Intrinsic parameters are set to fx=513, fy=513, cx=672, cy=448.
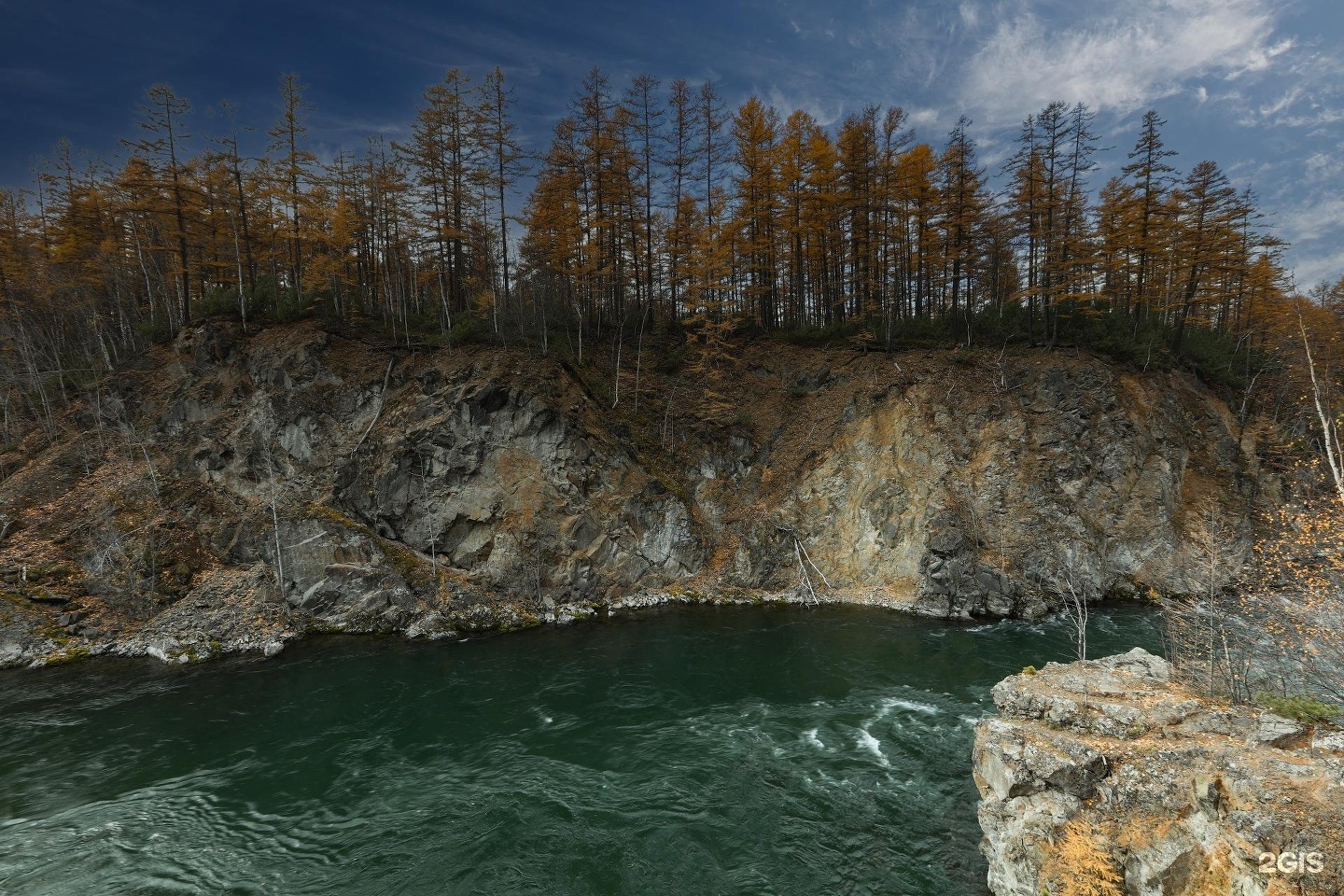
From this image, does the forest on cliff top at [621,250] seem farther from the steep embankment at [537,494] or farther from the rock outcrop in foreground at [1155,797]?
the rock outcrop in foreground at [1155,797]

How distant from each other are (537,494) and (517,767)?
49.6 feet

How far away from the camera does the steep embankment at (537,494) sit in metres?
22.8

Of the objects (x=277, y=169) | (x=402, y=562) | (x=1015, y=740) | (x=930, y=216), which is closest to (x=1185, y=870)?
(x=1015, y=740)

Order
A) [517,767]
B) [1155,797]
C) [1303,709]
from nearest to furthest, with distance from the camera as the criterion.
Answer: [1155,797], [1303,709], [517,767]

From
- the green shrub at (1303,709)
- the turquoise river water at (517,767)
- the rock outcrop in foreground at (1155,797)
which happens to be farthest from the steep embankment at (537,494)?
the rock outcrop in foreground at (1155,797)

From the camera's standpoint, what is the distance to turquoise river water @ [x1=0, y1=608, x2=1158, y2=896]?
10.3 m

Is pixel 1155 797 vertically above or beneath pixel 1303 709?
beneath

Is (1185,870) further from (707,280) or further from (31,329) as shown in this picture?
(31,329)

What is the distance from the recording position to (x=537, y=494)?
2720 centimetres

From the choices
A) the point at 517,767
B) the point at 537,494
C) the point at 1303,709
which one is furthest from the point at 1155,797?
the point at 537,494

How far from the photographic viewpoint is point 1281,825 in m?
6.58

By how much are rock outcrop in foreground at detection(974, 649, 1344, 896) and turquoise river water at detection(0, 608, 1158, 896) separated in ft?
6.31

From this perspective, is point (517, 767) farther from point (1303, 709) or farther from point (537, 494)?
point (1303, 709)

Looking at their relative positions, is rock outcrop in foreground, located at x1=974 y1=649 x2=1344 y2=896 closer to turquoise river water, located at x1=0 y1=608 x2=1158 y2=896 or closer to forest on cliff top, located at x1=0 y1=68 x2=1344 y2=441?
turquoise river water, located at x1=0 y1=608 x2=1158 y2=896
